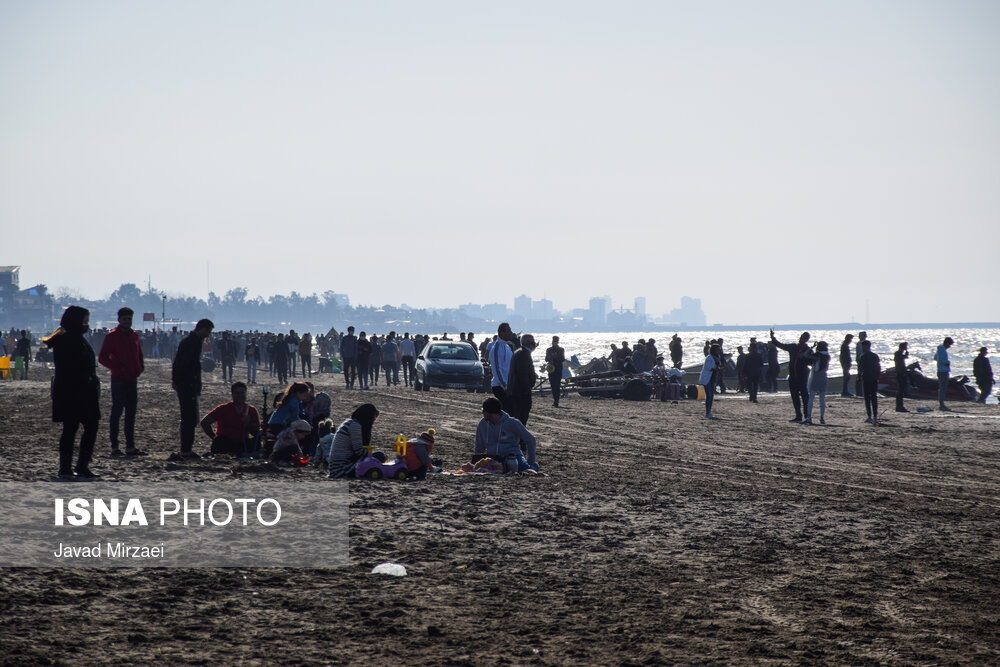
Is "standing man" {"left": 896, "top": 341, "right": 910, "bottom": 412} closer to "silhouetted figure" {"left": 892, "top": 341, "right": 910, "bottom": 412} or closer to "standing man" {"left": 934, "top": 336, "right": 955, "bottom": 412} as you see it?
"silhouetted figure" {"left": 892, "top": 341, "right": 910, "bottom": 412}

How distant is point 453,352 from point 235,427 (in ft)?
60.5

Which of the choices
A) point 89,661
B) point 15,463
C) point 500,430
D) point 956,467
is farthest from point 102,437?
point 956,467

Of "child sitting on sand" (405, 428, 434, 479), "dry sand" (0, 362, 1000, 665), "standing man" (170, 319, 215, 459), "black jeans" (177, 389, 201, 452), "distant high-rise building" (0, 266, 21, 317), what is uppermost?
"distant high-rise building" (0, 266, 21, 317)

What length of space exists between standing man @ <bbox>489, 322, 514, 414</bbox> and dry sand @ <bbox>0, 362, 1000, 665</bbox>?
3.42 feet

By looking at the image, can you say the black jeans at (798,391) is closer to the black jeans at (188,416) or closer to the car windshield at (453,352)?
the car windshield at (453,352)

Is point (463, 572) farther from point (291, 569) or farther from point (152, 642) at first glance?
point (152, 642)

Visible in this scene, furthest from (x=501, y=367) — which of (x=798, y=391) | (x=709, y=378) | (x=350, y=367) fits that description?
(x=350, y=367)

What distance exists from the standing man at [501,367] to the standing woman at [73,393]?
5.08m

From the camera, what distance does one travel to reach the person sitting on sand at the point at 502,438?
1134 cm

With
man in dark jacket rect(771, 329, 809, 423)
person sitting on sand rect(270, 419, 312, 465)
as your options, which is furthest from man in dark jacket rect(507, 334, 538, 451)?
man in dark jacket rect(771, 329, 809, 423)

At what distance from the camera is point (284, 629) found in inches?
209

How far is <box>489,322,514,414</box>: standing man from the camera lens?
1294cm

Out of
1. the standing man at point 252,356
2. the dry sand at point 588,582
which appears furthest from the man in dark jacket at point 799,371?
the standing man at point 252,356

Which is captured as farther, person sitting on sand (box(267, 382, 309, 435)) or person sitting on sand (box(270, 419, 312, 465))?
person sitting on sand (box(267, 382, 309, 435))
